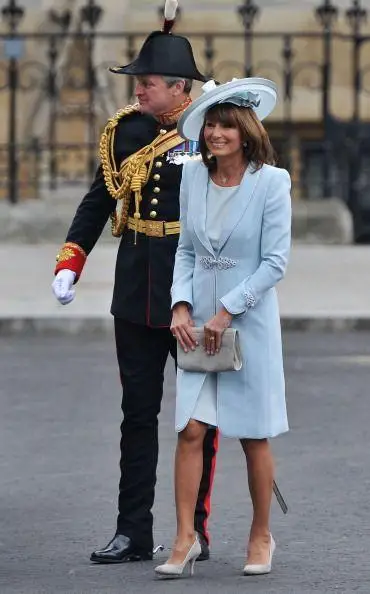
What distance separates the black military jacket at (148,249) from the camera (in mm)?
6566

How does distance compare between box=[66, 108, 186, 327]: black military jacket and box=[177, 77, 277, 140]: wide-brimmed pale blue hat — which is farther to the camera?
box=[66, 108, 186, 327]: black military jacket

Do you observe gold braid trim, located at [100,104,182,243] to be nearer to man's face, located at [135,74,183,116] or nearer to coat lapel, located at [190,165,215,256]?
man's face, located at [135,74,183,116]

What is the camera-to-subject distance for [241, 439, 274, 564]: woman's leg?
20.5 ft

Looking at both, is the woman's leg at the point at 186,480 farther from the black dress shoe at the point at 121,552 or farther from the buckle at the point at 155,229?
the buckle at the point at 155,229

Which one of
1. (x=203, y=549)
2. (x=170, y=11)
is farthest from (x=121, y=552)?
(x=170, y=11)

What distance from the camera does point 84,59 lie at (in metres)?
21.4

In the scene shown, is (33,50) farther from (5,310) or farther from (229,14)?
(5,310)

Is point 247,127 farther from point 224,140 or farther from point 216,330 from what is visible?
point 216,330

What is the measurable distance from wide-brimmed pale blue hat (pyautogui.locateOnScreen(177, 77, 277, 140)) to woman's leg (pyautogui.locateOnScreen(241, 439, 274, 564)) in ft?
3.38

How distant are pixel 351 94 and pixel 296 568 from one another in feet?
57.5

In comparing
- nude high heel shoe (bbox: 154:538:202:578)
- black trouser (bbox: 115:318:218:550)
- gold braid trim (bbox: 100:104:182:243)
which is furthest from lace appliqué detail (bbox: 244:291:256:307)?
nude high heel shoe (bbox: 154:538:202:578)

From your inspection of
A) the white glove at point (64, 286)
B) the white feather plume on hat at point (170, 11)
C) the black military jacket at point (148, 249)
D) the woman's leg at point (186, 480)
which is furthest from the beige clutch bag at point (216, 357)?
the white feather plume on hat at point (170, 11)

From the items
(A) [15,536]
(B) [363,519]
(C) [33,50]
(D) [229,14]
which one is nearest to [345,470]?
(B) [363,519]

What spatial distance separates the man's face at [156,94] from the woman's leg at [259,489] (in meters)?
1.17
